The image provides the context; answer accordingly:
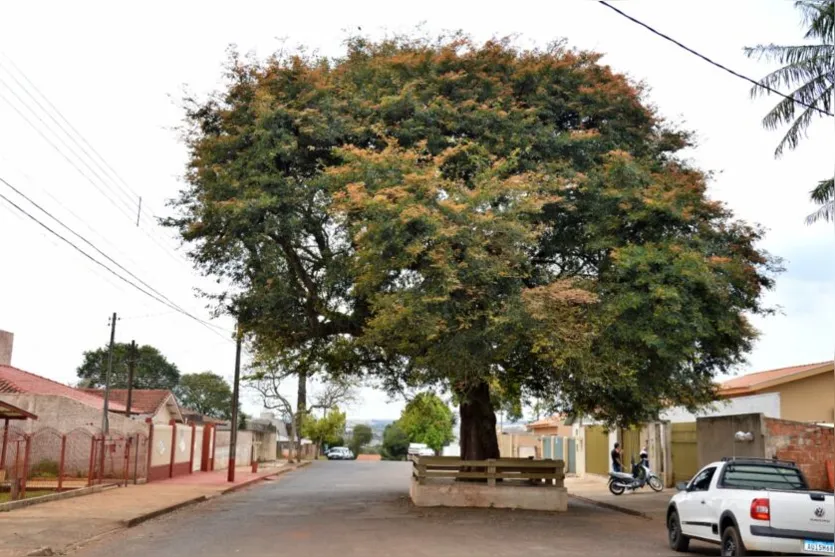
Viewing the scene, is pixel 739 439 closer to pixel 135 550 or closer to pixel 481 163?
pixel 481 163

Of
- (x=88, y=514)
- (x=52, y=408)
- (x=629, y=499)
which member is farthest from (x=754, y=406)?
(x=52, y=408)

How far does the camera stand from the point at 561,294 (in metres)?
18.9

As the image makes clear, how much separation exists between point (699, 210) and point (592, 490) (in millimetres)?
14688

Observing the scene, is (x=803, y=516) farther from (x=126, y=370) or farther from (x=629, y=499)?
(x=126, y=370)

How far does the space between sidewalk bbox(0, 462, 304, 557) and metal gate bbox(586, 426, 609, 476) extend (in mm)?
16452

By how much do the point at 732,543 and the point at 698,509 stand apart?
1.21m

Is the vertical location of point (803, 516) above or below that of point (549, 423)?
below

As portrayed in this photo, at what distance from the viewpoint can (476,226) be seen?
18.8 m

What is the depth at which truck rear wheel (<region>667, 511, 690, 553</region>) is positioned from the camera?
14172 mm

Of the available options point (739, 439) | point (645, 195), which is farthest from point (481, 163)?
point (739, 439)

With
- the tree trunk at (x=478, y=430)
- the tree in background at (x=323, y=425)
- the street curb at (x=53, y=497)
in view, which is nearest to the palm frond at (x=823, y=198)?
the tree trunk at (x=478, y=430)

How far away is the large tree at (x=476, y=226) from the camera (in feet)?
61.3

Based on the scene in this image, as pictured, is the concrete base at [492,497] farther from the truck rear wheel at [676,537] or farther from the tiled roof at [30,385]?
the tiled roof at [30,385]

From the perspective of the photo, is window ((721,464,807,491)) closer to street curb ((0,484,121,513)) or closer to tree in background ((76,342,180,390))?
street curb ((0,484,121,513))
